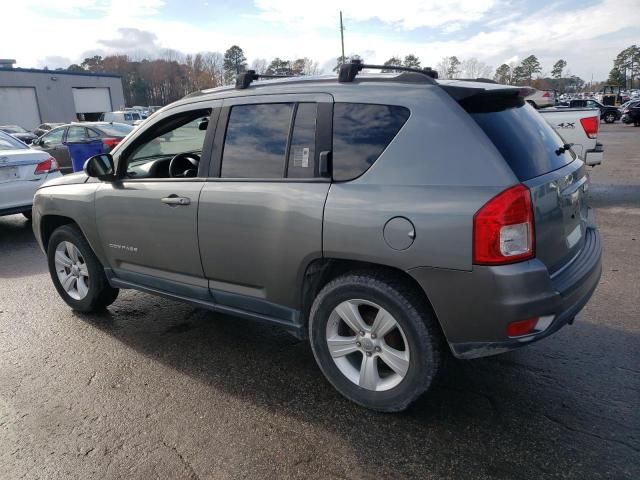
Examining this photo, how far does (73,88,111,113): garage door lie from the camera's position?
158 ft

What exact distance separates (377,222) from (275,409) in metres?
1.31

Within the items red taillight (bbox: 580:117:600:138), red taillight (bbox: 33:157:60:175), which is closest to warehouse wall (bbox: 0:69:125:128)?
red taillight (bbox: 33:157:60:175)

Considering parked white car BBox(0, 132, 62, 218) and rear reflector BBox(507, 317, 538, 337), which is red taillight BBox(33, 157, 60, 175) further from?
rear reflector BBox(507, 317, 538, 337)

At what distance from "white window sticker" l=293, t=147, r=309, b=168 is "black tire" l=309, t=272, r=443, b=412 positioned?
0.73m

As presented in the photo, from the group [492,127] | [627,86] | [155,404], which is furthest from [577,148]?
[627,86]

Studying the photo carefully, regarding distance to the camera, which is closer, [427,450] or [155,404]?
[427,450]

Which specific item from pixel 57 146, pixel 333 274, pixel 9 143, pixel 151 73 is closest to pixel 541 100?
pixel 9 143

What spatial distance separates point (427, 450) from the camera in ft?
8.35

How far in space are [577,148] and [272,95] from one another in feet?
24.4

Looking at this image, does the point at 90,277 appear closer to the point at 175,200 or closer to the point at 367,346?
the point at 175,200

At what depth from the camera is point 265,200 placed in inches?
119

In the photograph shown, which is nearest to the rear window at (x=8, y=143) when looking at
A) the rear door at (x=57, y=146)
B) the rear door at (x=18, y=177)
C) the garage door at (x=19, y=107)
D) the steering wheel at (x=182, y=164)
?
the rear door at (x=18, y=177)

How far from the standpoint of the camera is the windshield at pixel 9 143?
26.6 feet

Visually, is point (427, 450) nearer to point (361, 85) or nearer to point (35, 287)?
point (361, 85)
